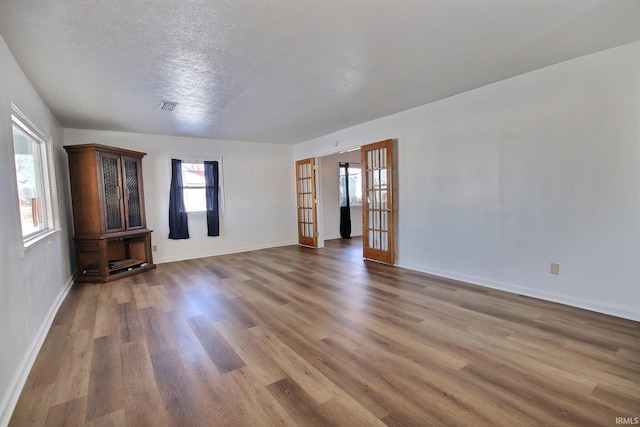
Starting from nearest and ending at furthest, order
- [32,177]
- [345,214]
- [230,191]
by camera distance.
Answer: [32,177] < [230,191] < [345,214]

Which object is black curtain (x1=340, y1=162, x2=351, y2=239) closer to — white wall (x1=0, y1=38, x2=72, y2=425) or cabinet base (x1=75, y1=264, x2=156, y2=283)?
cabinet base (x1=75, y1=264, x2=156, y2=283)

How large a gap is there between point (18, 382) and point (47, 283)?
1.52m

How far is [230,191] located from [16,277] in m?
4.42

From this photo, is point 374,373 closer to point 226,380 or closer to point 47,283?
point 226,380

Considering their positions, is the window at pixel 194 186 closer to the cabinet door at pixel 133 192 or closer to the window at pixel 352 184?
the cabinet door at pixel 133 192

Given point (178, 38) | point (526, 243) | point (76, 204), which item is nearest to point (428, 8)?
point (178, 38)

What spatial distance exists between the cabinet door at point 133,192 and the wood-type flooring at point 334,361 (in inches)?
62.3

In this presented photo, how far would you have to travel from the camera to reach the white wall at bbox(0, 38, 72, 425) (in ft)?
5.99

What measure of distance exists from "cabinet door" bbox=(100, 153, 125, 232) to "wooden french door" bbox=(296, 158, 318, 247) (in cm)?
357

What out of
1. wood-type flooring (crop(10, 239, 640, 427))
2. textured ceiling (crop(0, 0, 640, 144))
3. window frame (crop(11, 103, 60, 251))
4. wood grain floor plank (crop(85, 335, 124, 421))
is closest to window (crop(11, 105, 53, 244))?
window frame (crop(11, 103, 60, 251))

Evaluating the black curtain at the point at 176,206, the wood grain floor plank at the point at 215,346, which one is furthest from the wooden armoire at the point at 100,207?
the wood grain floor plank at the point at 215,346

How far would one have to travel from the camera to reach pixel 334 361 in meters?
2.13

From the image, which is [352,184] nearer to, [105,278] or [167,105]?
[167,105]

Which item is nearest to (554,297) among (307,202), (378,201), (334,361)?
(334,361)
